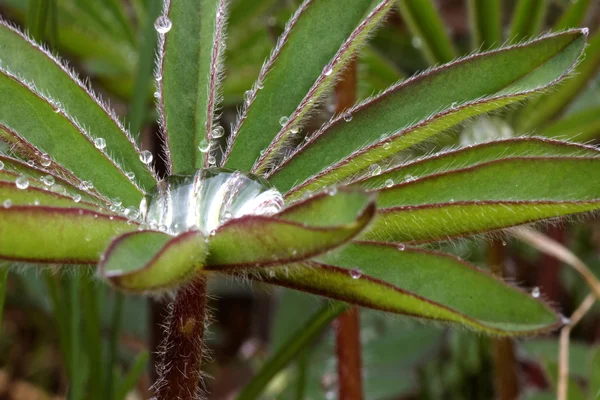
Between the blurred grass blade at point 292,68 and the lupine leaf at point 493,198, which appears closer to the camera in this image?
the lupine leaf at point 493,198

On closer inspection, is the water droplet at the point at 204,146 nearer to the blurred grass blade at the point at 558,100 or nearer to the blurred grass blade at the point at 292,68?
the blurred grass blade at the point at 292,68

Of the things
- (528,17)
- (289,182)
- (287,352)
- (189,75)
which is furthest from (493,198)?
(528,17)

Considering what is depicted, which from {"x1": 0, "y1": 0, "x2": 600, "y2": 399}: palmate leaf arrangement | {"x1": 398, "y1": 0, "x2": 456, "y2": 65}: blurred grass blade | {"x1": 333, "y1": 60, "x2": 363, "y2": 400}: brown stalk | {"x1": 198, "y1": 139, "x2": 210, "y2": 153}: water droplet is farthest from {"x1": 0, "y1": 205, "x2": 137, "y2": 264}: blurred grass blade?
{"x1": 398, "y1": 0, "x2": 456, "y2": 65}: blurred grass blade

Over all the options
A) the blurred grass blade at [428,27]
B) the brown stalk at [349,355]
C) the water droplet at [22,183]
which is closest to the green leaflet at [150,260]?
the water droplet at [22,183]

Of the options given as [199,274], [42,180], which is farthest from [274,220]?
[42,180]

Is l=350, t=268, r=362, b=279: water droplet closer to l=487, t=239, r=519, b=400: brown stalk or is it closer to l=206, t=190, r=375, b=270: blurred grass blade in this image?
l=206, t=190, r=375, b=270: blurred grass blade

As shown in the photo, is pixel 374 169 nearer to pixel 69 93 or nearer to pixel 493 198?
pixel 493 198
